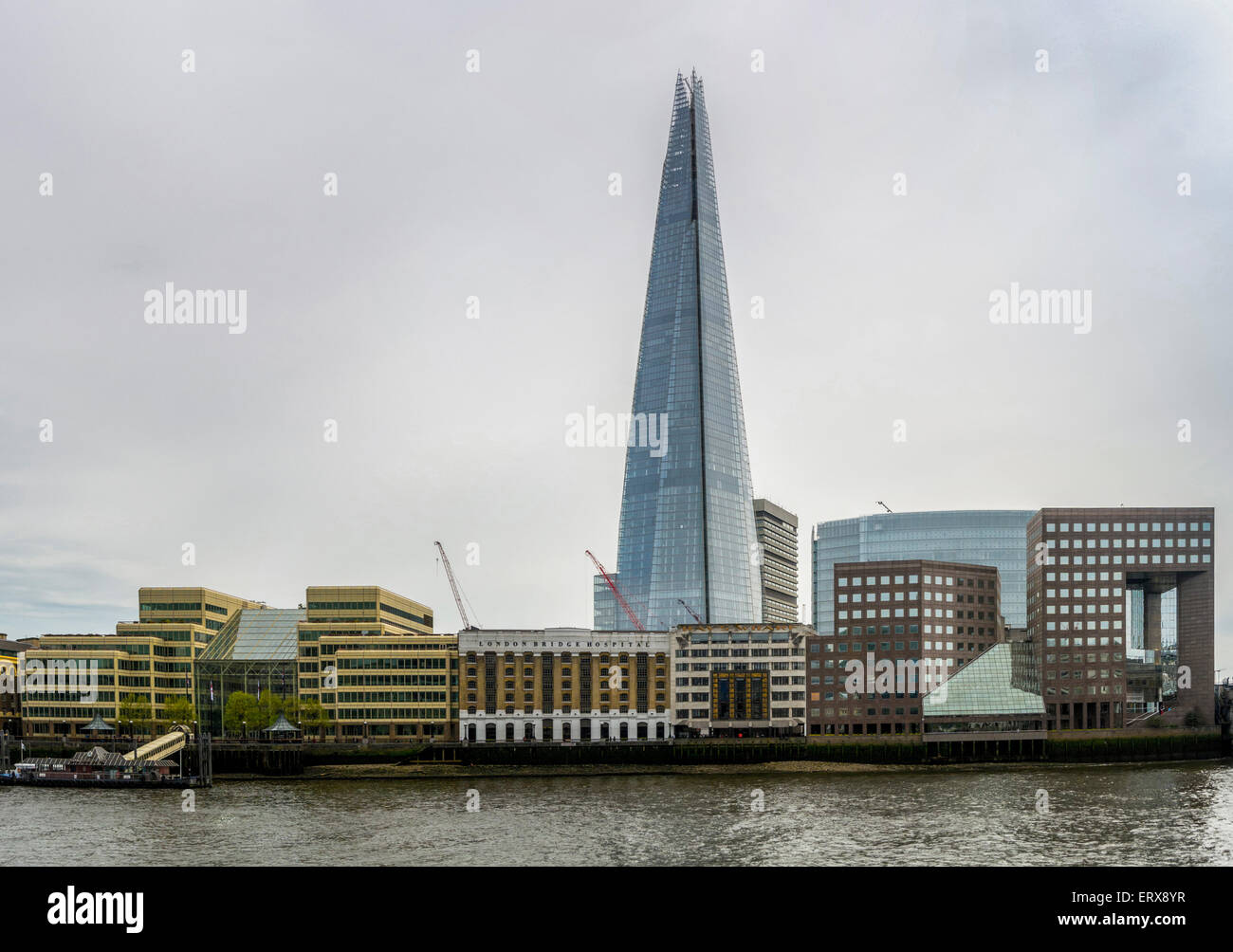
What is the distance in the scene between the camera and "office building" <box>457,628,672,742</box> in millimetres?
146375

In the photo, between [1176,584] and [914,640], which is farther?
[1176,584]

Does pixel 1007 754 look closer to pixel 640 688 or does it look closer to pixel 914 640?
pixel 914 640

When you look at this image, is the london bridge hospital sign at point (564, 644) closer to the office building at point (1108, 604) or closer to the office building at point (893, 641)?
the office building at point (893, 641)

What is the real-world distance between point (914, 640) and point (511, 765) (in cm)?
5435

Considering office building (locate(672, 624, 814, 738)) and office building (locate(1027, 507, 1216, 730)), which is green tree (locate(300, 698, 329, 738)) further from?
office building (locate(1027, 507, 1216, 730))

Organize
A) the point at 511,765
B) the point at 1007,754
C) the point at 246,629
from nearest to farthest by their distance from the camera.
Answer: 1. the point at 511,765
2. the point at 1007,754
3. the point at 246,629

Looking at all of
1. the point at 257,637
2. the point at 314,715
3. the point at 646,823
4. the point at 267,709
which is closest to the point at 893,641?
the point at 314,715

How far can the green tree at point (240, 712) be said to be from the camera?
140 meters

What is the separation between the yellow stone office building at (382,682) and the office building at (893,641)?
148 ft

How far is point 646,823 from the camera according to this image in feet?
240

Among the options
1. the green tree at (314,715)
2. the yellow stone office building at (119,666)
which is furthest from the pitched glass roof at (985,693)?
the yellow stone office building at (119,666)

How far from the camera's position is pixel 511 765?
131375mm

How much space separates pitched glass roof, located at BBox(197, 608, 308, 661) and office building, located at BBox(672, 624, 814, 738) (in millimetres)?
50339
